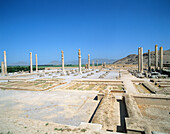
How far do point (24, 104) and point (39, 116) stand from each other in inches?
86.1

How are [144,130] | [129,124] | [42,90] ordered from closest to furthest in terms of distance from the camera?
1. [144,130]
2. [129,124]
3. [42,90]

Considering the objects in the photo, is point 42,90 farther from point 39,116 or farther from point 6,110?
point 39,116

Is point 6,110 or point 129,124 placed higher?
point 129,124

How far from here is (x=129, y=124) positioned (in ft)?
12.0

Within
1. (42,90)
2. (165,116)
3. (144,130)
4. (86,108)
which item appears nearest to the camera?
(144,130)

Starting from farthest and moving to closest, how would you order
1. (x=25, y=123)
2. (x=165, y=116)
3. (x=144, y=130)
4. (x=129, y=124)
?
(x=165, y=116) < (x=25, y=123) < (x=129, y=124) < (x=144, y=130)

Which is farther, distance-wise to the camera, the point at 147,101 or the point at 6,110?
the point at 147,101

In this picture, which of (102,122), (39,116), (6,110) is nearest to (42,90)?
(6,110)

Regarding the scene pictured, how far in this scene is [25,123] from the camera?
13.6 ft

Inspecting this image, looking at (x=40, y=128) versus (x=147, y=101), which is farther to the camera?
(x=147, y=101)

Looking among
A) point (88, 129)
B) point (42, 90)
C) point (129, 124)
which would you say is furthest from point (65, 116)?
point (42, 90)

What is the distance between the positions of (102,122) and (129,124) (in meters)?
0.93

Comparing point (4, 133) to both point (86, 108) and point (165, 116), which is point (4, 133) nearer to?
point (86, 108)

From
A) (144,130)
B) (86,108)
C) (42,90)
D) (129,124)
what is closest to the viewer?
(144,130)
